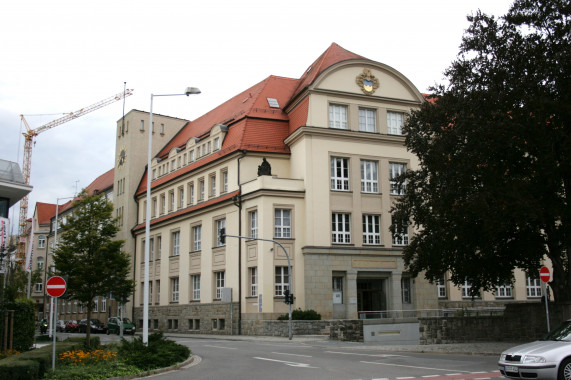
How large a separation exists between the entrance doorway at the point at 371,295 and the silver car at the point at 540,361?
28.9m

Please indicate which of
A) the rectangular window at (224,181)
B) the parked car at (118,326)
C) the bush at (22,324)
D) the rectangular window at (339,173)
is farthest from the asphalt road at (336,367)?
the parked car at (118,326)

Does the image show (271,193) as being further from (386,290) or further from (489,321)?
(489,321)

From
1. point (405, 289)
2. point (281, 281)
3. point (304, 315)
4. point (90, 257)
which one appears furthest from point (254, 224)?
point (90, 257)

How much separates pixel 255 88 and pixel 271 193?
51.3ft

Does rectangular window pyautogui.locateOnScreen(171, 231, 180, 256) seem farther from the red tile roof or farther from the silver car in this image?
the silver car

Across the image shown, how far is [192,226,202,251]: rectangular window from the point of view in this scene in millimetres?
48031

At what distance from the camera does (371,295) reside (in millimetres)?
41719

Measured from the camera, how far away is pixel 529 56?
22672 mm

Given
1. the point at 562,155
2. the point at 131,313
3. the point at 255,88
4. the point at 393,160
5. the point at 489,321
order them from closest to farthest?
1. the point at 562,155
2. the point at 489,321
3. the point at 393,160
4. the point at 255,88
5. the point at 131,313

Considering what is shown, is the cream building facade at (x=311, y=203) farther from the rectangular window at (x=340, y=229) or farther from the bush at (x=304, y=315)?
the bush at (x=304, y=315)

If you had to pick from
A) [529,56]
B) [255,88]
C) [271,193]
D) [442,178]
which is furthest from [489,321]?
[255,88]

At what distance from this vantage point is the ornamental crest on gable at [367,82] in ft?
138

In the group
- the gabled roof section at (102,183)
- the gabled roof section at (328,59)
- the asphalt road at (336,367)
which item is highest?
the gabled roof section at (328,59)

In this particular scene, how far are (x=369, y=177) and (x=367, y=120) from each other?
163 inches
